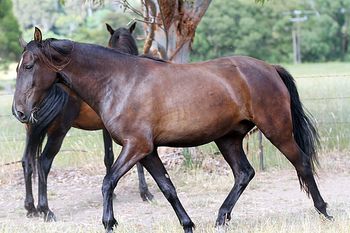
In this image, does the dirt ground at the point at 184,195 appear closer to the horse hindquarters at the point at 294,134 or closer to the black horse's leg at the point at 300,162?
the black horse's leg at the point at 300,162

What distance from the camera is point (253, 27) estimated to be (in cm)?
3491

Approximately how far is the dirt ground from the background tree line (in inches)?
653

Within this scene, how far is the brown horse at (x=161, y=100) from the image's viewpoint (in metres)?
5.64

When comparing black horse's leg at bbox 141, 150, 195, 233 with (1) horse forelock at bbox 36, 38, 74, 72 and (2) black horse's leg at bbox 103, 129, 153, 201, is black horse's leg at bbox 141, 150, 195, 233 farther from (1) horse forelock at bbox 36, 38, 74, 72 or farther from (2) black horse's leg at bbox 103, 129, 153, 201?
(2) black horse's leg at bbox 103, 129, 153, 201

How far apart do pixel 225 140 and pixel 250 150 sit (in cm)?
366

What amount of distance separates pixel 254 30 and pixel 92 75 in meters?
29.8

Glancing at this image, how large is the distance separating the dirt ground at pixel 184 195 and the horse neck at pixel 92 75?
1419 millimetres

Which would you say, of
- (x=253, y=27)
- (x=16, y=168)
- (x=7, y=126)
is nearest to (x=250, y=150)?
(x=16, y=168)

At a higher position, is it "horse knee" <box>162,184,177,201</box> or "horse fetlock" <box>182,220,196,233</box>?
"horse knee" <box>162,184,177,201</box>

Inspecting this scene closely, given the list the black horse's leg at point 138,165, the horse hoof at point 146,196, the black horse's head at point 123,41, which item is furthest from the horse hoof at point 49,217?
the black horse's head at point 123,41

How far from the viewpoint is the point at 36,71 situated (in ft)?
18.5

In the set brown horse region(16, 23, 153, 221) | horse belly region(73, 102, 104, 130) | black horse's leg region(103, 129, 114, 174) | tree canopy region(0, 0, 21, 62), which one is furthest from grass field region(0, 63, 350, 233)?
tree canopy region(0, 0, 21, 62)

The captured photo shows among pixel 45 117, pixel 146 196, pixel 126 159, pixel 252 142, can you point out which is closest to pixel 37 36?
pixel 126 159

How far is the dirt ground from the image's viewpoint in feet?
24.0
